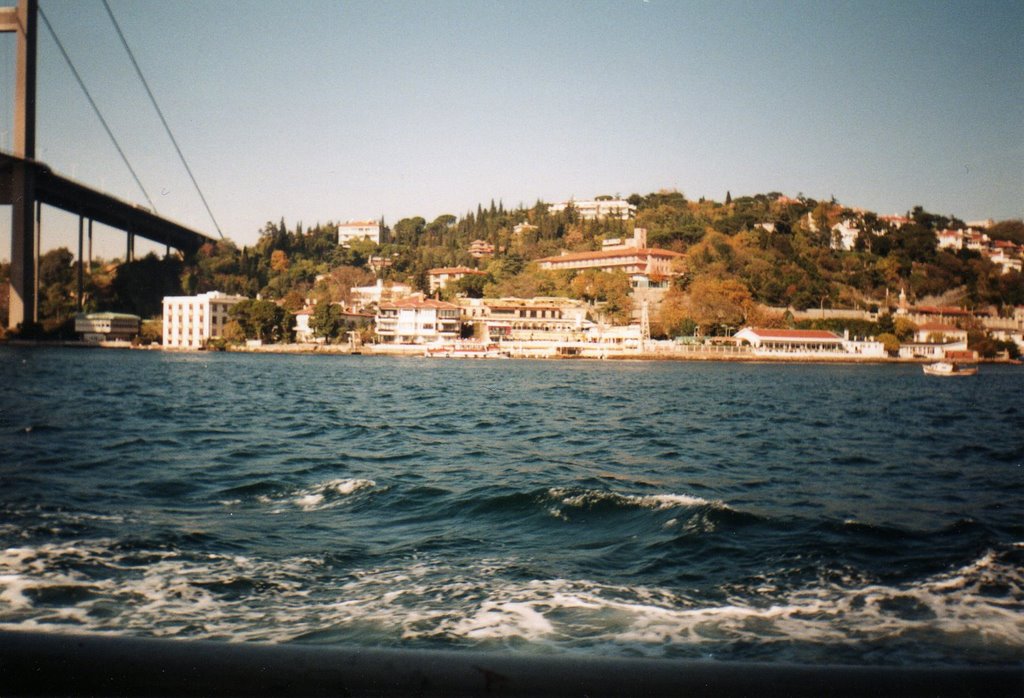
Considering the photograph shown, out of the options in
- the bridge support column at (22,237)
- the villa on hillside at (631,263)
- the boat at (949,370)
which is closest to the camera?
the bridge support column at (22,237)

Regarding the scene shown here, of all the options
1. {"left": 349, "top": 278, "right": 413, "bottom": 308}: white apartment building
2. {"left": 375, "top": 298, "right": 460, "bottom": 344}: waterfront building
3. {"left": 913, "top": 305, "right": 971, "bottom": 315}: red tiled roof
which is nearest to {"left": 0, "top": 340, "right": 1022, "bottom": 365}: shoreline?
{"left": 375, "top": 298, "right": 460, "bottom": 344}: waterfront building

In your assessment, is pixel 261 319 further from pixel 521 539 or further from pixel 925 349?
pixel 521 539

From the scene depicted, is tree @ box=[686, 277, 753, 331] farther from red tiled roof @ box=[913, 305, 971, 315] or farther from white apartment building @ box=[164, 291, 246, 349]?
white apartment building @ box=[164, 291, 246, 349]

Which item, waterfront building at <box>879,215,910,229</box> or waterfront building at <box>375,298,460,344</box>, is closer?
waterfront building at <box>375,298,460,344</box>

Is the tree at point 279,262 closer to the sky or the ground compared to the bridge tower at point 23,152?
closer to the sky

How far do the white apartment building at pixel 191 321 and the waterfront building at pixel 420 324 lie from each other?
815 cm

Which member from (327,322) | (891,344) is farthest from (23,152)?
(891,344)

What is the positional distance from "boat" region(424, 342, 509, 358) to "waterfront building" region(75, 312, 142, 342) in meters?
13.0

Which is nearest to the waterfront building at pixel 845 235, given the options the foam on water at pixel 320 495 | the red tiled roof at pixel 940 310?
the red tiled roof at pixel 940 310

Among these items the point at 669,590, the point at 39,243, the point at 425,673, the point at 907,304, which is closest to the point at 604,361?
the point at 907,304

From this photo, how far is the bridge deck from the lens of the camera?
9414 mm

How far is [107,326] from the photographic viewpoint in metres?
30.3

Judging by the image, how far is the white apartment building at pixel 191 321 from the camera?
35.2m

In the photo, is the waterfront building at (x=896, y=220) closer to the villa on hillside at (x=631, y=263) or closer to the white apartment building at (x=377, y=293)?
the villa on hillside at (x=631, y=263)
